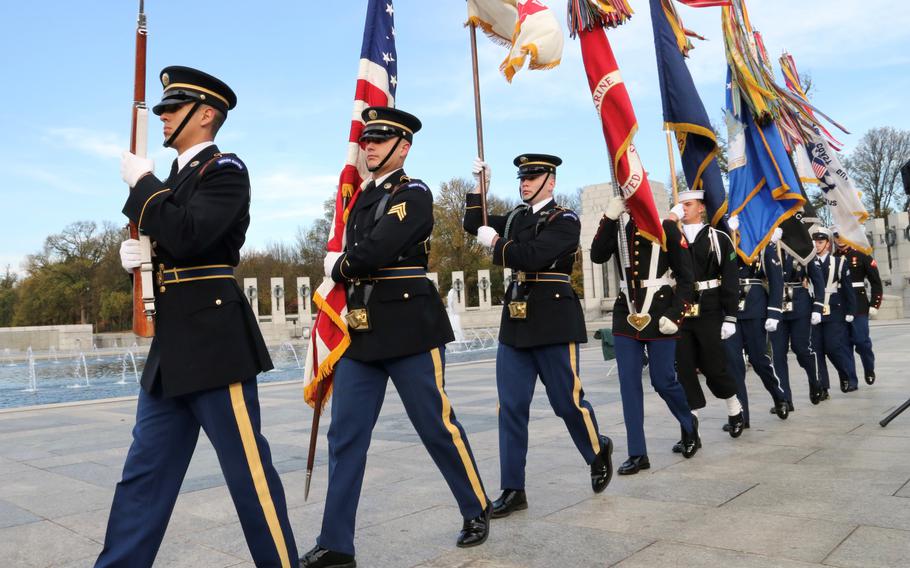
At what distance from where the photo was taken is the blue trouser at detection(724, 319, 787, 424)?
7523 millimetres

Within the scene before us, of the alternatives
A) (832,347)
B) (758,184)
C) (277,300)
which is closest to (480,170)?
(758,184)

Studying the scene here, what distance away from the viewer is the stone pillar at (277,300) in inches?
1897

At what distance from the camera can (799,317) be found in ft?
31.4

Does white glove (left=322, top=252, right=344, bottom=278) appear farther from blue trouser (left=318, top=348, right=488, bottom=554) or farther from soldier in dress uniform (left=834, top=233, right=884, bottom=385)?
soldier in dress uniform (left=834, top=233, right=884, bottom=385)

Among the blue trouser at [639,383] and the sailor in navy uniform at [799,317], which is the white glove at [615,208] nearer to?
the blue trouser at [639,383]

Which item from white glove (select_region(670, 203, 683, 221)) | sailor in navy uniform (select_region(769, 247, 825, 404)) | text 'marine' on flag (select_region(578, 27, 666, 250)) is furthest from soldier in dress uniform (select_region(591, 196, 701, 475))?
sailor in navy uniform (select_region(769, 247, 825, 404))

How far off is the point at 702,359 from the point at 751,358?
5.05 feet

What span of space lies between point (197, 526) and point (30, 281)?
66.5m

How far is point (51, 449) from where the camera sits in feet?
24.3

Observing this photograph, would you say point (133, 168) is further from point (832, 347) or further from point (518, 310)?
point (832, 347)

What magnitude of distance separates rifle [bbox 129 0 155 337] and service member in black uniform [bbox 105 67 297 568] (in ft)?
0.15

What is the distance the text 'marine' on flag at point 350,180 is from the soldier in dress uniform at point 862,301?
28.0 feet

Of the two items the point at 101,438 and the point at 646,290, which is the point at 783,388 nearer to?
the point at 646,290

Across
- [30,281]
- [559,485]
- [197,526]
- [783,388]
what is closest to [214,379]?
[197,526]
